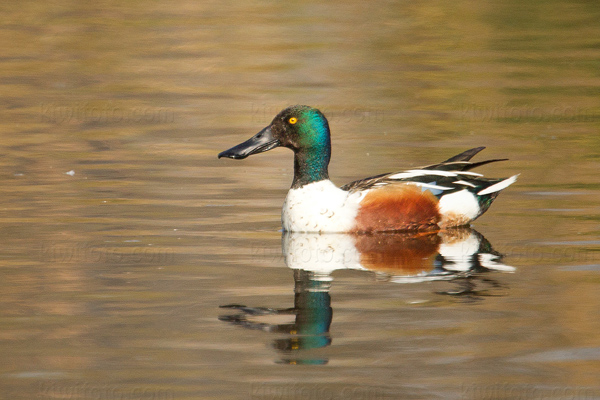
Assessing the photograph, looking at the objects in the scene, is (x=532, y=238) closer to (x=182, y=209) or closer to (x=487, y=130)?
(x=182, y=209)

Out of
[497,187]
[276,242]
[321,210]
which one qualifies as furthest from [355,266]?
[497,187]

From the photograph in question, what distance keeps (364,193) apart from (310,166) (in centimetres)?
60

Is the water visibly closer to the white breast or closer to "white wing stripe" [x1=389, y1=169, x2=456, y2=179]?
the white breast

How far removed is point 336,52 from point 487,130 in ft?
26.9

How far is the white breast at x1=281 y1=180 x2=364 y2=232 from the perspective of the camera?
9.15 meters

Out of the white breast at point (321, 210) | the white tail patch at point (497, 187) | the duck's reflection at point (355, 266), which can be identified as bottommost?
the duck's reflection at point (355, 266)

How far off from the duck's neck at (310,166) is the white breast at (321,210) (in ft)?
0.48

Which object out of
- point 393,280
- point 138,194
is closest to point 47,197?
point 138,194

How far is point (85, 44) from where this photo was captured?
23844mm

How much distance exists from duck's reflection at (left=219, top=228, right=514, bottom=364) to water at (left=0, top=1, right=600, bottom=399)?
1.1 inches

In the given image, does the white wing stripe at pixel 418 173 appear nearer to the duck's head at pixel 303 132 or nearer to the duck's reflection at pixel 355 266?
the duck's reflection at pixel 355 266

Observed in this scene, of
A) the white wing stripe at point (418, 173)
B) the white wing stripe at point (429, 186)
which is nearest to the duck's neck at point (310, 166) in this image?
the white wing stripe at point (418, 173)

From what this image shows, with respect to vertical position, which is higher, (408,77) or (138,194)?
(408,77)

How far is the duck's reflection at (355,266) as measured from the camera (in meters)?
6.38
